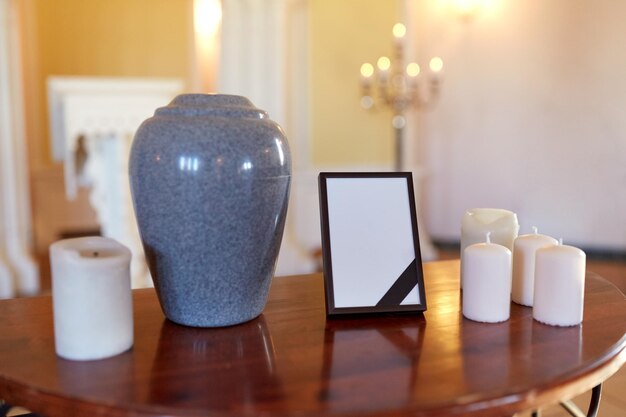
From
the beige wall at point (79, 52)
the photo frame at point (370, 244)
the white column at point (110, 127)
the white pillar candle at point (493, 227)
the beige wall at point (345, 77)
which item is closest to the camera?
the photo frame at point (370, 244)

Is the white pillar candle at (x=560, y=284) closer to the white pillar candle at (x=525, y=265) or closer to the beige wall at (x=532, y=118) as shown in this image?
the white pillar candle at (x=525, y=265)

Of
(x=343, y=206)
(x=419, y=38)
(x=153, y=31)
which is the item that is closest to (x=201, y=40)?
(x=153, y=31)

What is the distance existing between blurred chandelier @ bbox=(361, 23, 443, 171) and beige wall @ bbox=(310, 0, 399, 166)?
0.41ft

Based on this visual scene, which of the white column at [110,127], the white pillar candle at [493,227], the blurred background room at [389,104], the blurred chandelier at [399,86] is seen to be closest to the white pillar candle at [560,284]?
the white pillar candle at [493,227]

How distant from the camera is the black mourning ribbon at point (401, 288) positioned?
88cm

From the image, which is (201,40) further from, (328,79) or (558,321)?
(558,321)

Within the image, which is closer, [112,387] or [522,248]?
[112,387]

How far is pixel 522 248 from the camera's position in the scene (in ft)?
3.04

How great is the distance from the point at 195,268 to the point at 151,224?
0.09 metres

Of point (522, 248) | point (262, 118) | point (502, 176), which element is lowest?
point (502, 176)

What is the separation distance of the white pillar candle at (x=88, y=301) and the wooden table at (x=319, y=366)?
22mm

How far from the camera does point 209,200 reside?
75cm

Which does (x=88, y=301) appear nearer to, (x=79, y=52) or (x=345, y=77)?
(x=345, y=77)

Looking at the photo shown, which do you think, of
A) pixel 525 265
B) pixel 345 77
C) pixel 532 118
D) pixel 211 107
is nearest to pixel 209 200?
pixel 211 107
